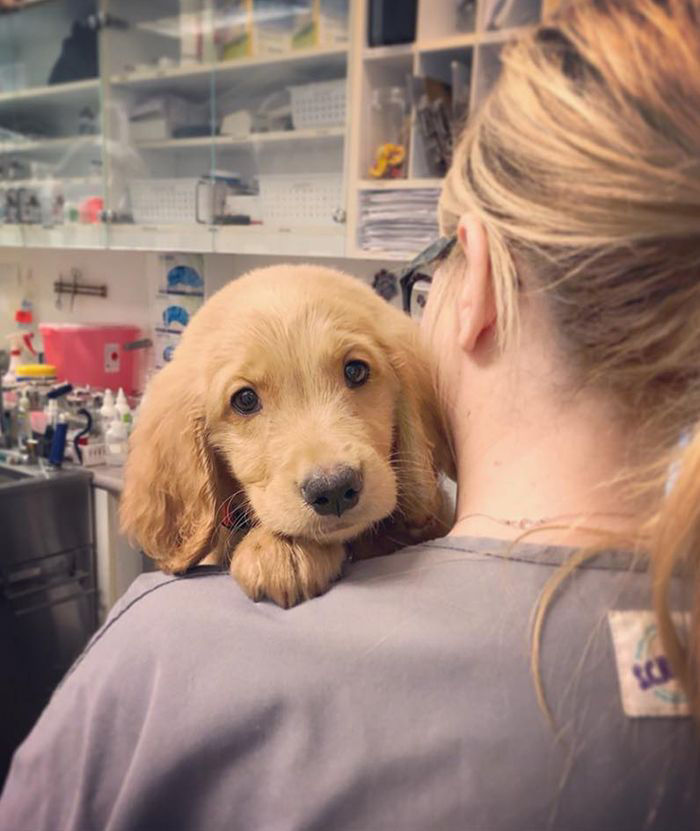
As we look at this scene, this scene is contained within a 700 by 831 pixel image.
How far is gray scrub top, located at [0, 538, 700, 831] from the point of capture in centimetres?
53

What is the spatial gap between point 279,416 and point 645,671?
54cm

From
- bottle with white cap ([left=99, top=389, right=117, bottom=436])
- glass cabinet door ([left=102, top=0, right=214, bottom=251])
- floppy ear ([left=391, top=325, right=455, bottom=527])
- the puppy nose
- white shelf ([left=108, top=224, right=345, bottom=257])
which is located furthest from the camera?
glass cabinet door ([left=102, top=0, right=214, bottom=251])

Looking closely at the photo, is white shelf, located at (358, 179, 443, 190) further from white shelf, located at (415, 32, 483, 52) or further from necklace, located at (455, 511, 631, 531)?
necklace, located at (455, 511, 631, 531)

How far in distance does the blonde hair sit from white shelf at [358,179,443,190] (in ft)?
5.42

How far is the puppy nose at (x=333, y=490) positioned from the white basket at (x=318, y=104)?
1.98 metres

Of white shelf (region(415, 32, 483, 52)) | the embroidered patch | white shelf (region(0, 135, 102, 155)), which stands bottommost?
the embroidered patch

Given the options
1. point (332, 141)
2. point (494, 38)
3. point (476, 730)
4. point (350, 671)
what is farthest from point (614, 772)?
point (332, 141)

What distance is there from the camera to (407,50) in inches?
90.4

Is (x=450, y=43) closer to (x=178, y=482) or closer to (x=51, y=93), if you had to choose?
(x=178, y=482)

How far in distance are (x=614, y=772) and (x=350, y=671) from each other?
20 cm

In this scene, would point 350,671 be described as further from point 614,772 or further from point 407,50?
point 407,50

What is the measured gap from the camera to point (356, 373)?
0.98m

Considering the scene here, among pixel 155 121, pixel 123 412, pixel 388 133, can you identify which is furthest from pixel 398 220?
pixel 155 121

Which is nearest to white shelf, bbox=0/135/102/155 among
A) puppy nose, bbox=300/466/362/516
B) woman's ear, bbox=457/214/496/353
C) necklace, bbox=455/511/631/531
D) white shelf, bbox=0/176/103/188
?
white shelf, bbox=0/176/103/188
